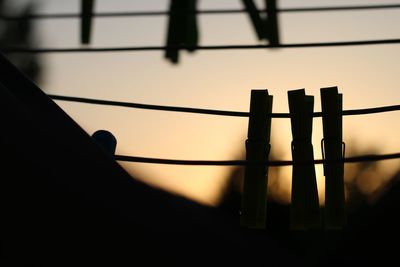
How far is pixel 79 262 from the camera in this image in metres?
2.07

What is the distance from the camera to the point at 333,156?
2.83m

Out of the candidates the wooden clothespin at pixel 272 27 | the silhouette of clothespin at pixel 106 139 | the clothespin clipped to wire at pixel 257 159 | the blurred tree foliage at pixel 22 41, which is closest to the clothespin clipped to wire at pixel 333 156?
the clothespin clipped to wire at pixel 257 159

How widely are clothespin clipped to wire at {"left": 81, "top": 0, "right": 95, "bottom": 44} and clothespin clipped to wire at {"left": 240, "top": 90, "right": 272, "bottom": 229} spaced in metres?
1.73

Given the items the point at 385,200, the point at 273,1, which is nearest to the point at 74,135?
the point at 273,1

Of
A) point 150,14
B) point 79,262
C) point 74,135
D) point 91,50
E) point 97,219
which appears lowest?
point 79,262

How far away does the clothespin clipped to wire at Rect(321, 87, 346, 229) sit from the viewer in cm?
279

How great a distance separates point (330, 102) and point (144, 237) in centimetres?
107

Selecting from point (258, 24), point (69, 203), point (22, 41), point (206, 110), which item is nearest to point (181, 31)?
point (258, 24)

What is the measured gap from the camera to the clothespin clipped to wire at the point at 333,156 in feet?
9.14

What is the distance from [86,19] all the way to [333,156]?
7.00 feet

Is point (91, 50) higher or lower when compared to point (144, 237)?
higher

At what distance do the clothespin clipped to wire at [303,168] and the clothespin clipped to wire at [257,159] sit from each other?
107 millimetres

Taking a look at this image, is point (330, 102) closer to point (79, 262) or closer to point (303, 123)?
point (303, 123)

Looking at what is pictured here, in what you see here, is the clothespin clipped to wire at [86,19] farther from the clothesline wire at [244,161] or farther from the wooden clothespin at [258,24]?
the clothesline wire at [244,161]
